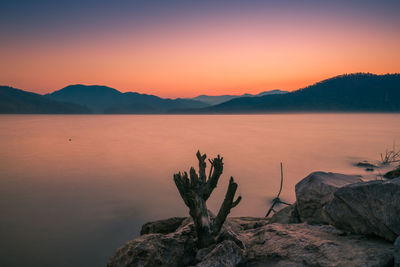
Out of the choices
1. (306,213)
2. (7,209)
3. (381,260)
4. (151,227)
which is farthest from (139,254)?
(7,209)

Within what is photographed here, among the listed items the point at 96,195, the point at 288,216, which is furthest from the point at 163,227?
the point at 96,195

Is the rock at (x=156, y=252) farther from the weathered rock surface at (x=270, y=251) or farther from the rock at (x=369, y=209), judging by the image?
the rock at (x=369, y=209)

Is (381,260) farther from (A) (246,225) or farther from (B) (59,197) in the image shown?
(B) (59,197)

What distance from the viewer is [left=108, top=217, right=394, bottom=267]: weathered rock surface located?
3.14m

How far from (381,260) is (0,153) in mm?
28989

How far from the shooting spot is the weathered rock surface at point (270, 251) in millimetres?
3139

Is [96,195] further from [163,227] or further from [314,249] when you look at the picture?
[314,249]

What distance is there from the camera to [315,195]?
18.9 ft

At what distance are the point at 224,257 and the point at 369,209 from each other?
1999mm

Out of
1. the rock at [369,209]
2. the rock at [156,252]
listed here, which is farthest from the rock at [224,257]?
the rock at [369,209]

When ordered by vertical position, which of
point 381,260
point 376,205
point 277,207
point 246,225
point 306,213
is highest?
point 376,205

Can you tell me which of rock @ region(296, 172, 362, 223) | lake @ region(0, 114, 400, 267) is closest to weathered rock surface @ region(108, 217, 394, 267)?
rock @ region(296, 172, 362, 223)

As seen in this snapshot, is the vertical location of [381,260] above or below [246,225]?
above

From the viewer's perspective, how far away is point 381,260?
2857 mm
